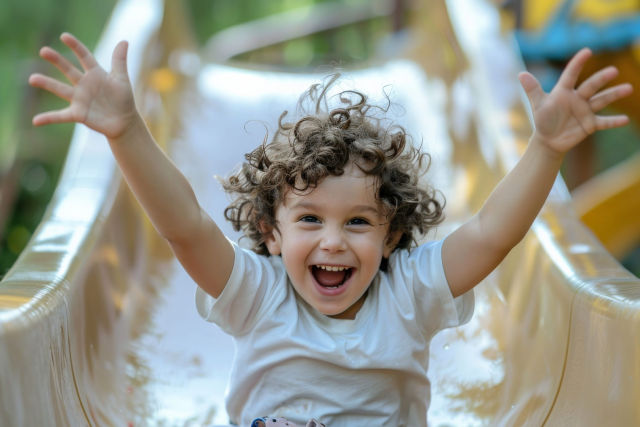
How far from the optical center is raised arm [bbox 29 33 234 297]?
900 millimetres

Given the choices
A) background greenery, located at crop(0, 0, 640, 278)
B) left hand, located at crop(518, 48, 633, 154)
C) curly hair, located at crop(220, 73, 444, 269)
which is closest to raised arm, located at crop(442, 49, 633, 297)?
left hand, located at crop(518, 48, 633, 154)

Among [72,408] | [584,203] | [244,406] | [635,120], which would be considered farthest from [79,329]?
[635,120]

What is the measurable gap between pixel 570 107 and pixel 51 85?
66cm

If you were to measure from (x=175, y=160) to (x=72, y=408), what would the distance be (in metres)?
1.19

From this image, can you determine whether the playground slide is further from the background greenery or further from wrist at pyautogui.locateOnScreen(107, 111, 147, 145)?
the background greenery

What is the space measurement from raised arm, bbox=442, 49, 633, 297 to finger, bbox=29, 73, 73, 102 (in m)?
0.58

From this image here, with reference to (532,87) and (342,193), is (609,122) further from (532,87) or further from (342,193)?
(342,193)

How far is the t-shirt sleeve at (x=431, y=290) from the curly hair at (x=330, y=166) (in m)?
0.05

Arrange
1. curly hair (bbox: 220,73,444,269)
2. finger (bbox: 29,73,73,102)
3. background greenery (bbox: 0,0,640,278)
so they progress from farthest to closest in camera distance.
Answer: background greenery (bbox: 0,0,640,278), curly hair (bbox: 220,73,444,269), finger (bbox: 29,73,73,102)

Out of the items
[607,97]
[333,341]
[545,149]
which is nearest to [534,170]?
[545,149]

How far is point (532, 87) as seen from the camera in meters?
0.97

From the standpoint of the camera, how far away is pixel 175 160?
2188 millimetres

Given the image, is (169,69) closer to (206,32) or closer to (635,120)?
(635,120)

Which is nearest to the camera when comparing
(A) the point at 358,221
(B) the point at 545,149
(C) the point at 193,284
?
(B) the point at 545,149
